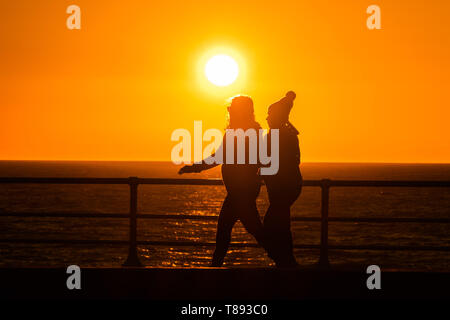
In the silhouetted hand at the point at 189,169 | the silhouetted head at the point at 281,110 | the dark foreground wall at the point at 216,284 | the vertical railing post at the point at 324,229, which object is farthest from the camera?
the vertical railing post at the point at 324,229

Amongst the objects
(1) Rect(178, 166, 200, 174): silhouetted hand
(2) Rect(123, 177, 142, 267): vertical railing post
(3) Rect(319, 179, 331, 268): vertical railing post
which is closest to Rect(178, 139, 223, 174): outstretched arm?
(1) Rect(178, 166, 200, 174): silhouetted hand

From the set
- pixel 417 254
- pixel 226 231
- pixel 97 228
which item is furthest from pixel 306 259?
pixel 226 231

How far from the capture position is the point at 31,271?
21.3ft

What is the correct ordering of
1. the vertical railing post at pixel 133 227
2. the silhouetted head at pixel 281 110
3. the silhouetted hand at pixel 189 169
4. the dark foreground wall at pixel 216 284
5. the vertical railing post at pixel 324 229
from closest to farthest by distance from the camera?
the dark foreground wall at pixel 216 284 < the silhouetted head at pixel 281 110 < the silhouetted hand at pixel 189 169 < the vertical railing post at pixel 324 229 < the vertical railing post at pixel 133 227

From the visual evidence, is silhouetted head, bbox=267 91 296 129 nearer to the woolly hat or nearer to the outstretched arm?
the woolly hat

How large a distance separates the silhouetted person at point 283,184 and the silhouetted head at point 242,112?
0.20m

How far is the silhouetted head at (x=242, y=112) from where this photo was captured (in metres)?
7.16

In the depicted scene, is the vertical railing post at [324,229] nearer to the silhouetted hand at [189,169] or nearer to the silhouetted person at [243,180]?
the silhouetted person at [243,180]

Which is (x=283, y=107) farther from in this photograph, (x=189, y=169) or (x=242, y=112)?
(x=189, y=169)

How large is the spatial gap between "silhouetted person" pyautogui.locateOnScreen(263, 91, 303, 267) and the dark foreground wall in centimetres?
105

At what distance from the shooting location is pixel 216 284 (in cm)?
622

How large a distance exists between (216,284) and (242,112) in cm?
192

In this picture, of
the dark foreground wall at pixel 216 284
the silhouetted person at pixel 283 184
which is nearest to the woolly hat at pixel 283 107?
the silhouetted person at pixel 283 184
